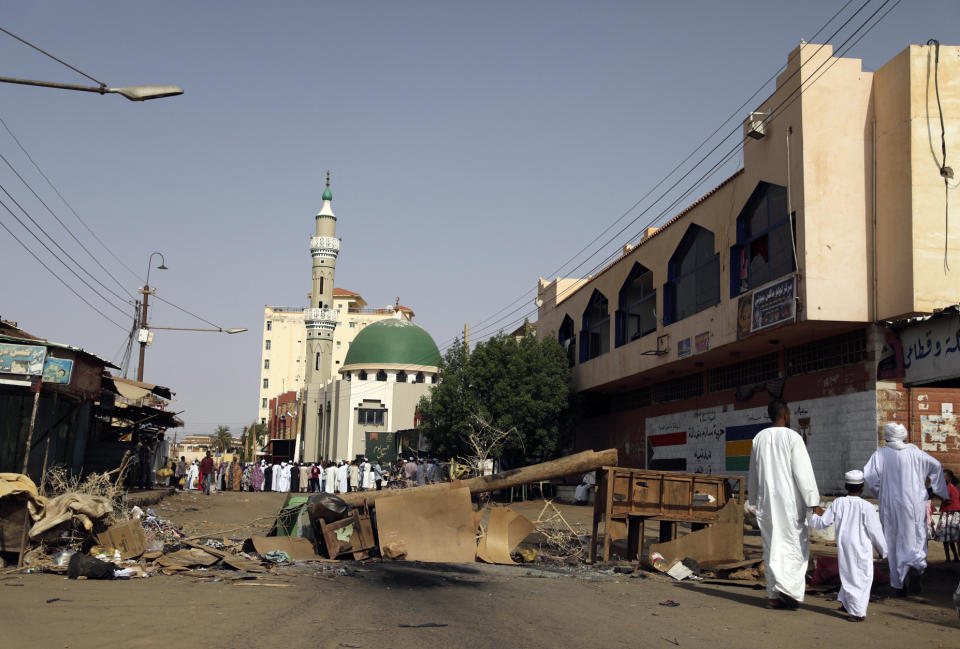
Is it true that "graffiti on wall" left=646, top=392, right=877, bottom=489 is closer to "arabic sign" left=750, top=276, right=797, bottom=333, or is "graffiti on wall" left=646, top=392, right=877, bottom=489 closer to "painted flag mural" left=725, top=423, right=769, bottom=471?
"painted flag mural" left=725, top=423, right=769, bottom=471

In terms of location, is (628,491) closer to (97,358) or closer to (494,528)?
(494,528)

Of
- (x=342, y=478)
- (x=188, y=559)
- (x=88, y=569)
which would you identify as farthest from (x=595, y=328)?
(x=88, y=569)

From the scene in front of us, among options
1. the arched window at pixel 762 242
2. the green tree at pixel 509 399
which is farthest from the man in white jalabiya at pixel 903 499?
the green tree at pixel 509 399

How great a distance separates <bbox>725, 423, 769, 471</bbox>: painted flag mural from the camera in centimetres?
2012

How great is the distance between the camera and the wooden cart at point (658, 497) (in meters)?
10.5

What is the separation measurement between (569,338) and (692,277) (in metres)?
10.3

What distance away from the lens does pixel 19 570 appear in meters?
8.68

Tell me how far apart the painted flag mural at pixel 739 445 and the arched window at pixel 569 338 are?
389 inches

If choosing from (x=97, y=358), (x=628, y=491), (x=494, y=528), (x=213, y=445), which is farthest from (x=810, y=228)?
(x=213, y=445)

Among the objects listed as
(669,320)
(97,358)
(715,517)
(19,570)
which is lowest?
(19,570)

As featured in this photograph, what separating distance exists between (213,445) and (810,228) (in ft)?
274

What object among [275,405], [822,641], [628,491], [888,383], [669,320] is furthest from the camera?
[275,405]

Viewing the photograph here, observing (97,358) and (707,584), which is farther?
(97,358)

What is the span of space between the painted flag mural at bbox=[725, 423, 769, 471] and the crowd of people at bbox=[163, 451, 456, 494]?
1233cm
